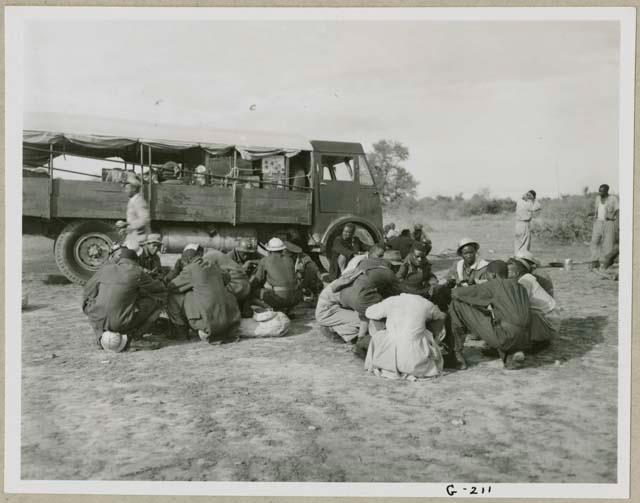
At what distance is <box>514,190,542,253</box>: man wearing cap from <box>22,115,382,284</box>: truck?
2.53 metres

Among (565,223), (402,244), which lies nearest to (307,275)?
(402,244)

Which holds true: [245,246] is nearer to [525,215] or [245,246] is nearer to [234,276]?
[234,276]

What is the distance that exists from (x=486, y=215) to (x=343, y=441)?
64.2 ft

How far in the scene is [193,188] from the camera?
30.6ft

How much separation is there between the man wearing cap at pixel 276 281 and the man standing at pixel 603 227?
429 cm

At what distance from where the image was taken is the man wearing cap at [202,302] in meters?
5.75

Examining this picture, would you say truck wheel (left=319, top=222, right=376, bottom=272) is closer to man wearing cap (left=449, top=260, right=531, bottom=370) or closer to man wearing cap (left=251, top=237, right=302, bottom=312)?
man wearing cap (left=251, top=237, right=302, bottom=312)

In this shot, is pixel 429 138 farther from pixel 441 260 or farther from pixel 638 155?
pixel 638 155

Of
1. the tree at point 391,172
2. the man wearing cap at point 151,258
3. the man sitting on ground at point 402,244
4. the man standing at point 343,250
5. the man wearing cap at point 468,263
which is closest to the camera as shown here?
the man wearing cap at point 468,263

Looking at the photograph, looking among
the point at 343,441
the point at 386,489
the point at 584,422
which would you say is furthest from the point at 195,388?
the point at 584,422

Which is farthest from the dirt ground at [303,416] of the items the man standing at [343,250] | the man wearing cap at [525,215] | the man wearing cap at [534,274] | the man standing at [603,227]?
the man wearing cap at [525,215]

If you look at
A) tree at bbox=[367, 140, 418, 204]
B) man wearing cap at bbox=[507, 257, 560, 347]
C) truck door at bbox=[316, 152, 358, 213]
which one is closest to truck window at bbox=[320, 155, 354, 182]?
truck door at bbox=[316, 152, 358, 213]

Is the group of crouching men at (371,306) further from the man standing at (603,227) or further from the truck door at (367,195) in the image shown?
the truck door at (367,195)

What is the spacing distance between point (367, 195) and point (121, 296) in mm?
6172
